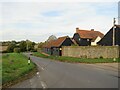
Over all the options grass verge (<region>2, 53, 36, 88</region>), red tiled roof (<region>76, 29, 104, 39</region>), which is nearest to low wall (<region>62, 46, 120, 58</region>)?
grass verge (<region>2, 53, 36, 88</region>)

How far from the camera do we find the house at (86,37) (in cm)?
6703

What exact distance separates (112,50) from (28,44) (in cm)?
7149

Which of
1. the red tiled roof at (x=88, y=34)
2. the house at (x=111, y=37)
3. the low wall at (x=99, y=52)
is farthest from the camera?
the red tiled roof at (x=88, y=34)

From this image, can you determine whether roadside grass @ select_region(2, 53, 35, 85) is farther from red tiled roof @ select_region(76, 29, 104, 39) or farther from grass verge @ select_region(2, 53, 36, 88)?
red tiled roof @ select_region(76, 29, 104, 39)

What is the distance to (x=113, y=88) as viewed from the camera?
470 inches

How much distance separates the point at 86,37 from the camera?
67688mm

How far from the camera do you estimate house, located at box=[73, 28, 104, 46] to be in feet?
220

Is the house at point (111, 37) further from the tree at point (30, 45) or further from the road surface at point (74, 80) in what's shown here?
the tree at point (30, 45)

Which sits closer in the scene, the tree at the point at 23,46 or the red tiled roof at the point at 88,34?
the red tiled roof at the point at 88,34

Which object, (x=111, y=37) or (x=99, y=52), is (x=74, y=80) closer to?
(x=99, y=52)

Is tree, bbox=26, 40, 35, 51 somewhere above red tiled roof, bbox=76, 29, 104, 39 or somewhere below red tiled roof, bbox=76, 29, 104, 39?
below

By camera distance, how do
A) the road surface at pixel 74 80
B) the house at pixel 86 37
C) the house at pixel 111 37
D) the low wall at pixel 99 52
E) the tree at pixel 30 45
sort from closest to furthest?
the road surface at pixel 74 80
the low wall at pixel 99 52
the house at pixel 111 37
the house at pixel 86 37
the tree at pixel 30 45

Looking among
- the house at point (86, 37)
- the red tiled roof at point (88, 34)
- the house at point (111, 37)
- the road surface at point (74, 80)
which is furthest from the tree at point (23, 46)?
the road surface at point (74, 80)

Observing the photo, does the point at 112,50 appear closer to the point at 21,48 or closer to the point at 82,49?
the point at 82,49
